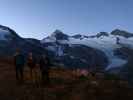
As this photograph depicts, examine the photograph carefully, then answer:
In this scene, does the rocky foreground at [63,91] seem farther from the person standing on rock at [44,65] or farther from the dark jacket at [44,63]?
the dark jacket at [44,63]

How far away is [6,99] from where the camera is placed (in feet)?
79.0

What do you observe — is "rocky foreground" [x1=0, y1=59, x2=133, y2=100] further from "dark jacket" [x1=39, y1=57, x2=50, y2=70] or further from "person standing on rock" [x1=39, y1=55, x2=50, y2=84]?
"dark jacket" [x1=39, y1=57, x2=50, y2=70]

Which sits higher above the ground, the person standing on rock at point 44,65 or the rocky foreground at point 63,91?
the person standing on rock at point 44,65

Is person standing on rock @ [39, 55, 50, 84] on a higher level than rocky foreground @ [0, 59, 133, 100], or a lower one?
higher

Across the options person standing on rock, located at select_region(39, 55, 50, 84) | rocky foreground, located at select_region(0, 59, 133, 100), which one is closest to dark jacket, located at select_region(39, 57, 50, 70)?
person standing on rock, located at select_region(39, 55, 50, 84)

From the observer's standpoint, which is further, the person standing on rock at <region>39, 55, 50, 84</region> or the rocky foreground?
the person standing on rock at <region>39, 55, 50, 84</region>

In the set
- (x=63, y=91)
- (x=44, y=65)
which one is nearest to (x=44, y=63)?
(x=44, y=65)

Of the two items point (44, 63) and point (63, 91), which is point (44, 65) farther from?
point (63, 91)

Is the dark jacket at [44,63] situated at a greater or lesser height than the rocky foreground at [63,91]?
greater

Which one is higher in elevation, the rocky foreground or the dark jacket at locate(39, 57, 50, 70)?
the dark jacket at locate(39, 57, 50, 70)

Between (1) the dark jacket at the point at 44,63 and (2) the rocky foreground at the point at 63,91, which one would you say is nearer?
(2) the rocky foreground at the point at 63,91

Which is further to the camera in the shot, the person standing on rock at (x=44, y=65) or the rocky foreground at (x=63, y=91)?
the person standing on rock at (x=44, y=65)

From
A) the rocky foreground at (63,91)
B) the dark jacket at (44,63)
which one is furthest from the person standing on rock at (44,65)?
the rocky foreground at (63,91)

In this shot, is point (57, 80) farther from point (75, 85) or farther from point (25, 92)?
point (25, 92)
